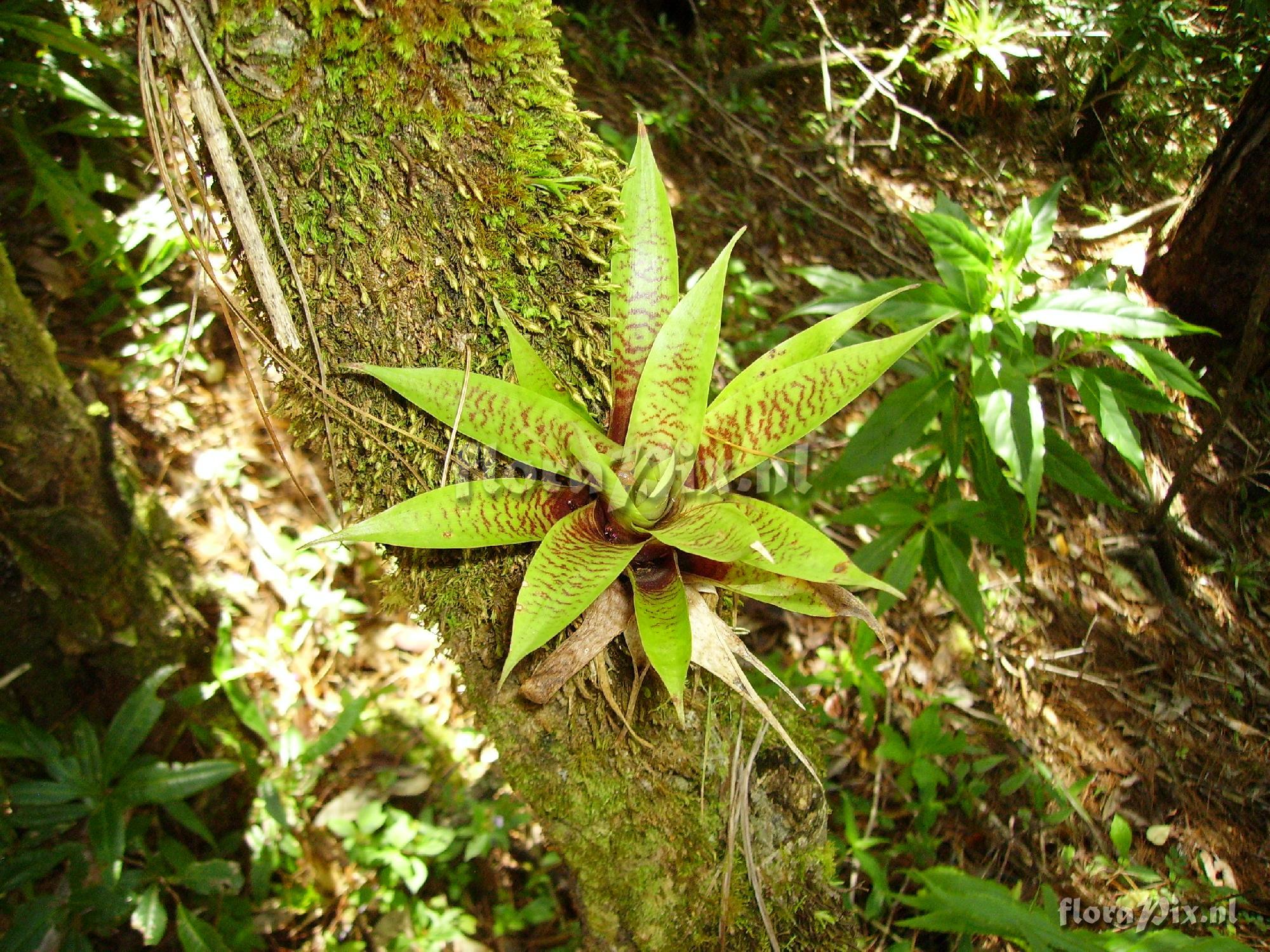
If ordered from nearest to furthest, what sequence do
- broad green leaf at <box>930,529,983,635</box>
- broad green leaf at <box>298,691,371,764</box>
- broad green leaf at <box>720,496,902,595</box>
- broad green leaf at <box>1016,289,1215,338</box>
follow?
broad green leaf at <box>720,496,902,595</box> < broad green leaf at <box>1016,289,1215,338</box> < broad green leaf at <box>930,529,983,635</box> < broad green leaf at <box>298,691,371,764</box>

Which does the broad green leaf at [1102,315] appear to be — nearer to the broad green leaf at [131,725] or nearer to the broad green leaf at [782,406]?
the broad green leaf at [782,406]

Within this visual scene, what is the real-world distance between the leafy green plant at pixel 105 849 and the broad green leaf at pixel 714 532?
1791mm

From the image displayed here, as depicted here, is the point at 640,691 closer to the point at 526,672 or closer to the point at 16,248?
the point at 526,672

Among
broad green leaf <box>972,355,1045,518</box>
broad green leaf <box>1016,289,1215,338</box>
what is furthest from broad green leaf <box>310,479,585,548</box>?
broad green leaf <box>1016,289,1215,338</box>

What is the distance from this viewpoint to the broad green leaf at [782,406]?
108 centimetres

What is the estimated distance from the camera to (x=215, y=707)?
8.16 feet

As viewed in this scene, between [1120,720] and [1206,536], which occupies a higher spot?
[1206,536]

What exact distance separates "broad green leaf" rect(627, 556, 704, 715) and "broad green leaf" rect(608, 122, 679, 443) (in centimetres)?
24

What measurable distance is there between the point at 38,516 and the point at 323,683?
1.14 metres

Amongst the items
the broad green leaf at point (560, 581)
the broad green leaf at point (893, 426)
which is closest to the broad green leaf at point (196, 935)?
the broad green leaf at point (560, 581)

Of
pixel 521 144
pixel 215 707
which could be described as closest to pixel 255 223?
pixel 521 144

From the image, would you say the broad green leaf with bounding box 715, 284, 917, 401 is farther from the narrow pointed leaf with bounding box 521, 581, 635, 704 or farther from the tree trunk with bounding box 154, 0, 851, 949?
the narrow pointed leaf with bounding box 521, 581, 635, 704

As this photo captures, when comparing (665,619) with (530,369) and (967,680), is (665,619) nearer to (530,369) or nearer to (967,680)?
(530,369)

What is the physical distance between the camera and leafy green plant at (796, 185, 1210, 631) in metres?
1.88
